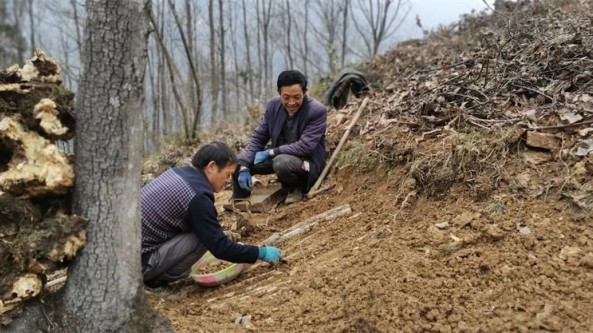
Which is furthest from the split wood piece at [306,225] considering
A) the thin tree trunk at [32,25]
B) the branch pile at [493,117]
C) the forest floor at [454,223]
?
the thin tree trunk at [32,25]

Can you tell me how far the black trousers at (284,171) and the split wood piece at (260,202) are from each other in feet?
0.24

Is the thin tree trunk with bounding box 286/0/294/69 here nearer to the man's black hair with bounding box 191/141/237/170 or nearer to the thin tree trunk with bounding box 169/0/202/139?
the thin tree trunk with bounding box 169/0/202/139

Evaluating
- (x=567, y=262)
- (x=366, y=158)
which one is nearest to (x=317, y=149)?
(x=366, y=158)

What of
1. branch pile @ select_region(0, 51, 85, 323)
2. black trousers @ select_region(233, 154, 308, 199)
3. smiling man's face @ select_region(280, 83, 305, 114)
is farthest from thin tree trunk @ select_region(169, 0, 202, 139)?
branch pile @ select_region(0, 51, 85, 323)

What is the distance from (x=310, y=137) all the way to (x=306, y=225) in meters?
0.90

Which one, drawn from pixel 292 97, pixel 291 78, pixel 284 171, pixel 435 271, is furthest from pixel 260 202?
pixel 435 271

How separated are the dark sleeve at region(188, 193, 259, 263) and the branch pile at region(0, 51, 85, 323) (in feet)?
2.45

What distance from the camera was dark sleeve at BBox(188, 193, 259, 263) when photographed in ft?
9.21

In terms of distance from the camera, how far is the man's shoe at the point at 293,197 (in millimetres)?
4527

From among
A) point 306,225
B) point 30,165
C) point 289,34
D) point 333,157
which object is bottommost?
point 306,225

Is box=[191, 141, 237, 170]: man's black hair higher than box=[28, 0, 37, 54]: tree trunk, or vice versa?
box=[28, 0, 37, 54]: tree trunk

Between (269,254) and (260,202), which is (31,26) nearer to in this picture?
(260,202)

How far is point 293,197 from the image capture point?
4.55 meters

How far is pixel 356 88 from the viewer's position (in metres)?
7.40
